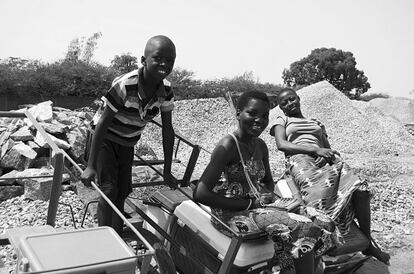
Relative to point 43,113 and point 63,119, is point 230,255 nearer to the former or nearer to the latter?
point 43,113

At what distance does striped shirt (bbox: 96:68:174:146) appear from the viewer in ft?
9.38

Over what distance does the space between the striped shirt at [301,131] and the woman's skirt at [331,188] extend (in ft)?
1.19

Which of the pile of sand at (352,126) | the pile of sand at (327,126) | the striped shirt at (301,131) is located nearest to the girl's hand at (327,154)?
the striped shirt at (301,131)

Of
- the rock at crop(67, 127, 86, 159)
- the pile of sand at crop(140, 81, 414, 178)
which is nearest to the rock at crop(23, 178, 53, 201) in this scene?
the rock at crop(67, 127, 86, 159)

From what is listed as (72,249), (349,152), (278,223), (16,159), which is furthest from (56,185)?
(349,152)

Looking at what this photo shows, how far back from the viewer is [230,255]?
2369 millimetres

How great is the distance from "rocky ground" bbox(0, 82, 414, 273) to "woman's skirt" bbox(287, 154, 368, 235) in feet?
4.08

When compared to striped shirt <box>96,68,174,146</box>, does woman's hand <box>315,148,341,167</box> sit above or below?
below

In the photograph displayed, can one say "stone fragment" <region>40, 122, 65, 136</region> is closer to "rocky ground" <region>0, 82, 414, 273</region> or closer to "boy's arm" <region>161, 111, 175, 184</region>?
"rocky ground" <region>0, 82, 414, 273</region>

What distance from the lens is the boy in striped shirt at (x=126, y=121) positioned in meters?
2.79

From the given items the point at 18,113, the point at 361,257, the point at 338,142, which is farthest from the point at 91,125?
the point at 338,142

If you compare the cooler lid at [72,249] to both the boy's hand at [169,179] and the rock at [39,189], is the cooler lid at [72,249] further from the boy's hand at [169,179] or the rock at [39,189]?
the rock at [39,189]

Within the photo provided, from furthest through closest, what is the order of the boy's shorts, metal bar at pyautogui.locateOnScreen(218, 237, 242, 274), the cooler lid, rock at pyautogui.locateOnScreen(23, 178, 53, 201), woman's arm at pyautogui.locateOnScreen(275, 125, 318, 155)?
1. rock at pyautogui.locateOnScreen(23, 178, 53, 201)
2. woman's arm at pyautogui.locateOnScreen(275, 125, 318, 155)
3. the boy's shorts
4. metal bar at pyautogui.locateOnScreen(218, 237, 242, 274)
5. the cooler lid

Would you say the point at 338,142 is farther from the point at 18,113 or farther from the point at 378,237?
the point at 18,113
